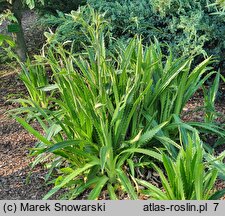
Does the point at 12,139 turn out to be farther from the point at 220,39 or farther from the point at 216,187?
the point at 220,39

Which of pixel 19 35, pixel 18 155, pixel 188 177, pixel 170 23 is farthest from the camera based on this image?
pixel 19 35

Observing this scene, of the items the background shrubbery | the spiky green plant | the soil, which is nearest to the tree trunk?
the soil

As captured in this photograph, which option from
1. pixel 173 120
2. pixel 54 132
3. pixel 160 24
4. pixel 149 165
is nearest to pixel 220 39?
pixel 160 24

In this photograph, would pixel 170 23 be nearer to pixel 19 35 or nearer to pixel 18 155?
pixel 19 35

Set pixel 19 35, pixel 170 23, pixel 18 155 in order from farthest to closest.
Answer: pixel 19 35, pixel 170 23, pixel 18 155

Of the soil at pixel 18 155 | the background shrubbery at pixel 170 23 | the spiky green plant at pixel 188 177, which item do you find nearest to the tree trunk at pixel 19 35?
the soil at pixel 18 155

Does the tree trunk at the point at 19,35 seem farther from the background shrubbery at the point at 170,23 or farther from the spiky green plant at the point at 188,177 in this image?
the spiky green plant at the point at 188,177

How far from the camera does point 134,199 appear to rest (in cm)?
267

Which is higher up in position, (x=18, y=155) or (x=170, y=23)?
(x=170, y=23)

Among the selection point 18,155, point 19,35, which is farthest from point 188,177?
point 19,35

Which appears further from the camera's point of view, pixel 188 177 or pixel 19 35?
pixel 19 35

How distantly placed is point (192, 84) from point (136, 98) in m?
0.48

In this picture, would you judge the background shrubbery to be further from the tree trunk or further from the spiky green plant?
the spiky green plant

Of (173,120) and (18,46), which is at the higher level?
(18,46)
